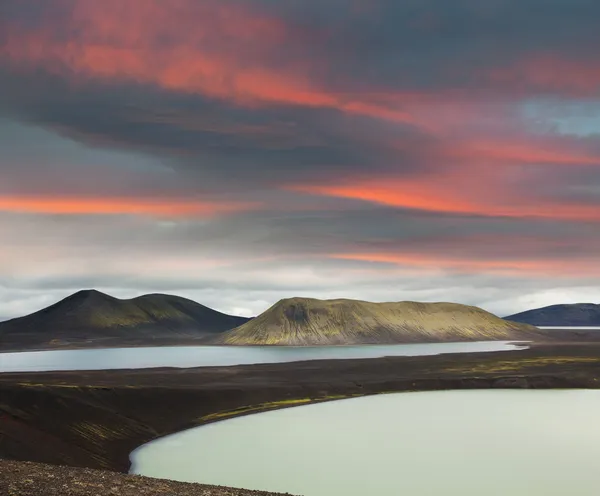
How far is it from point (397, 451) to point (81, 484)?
32445mm

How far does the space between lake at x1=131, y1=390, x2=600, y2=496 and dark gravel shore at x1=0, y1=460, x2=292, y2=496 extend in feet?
34.4

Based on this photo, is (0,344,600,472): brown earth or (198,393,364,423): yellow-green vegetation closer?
(0,344,600,472): brown earth

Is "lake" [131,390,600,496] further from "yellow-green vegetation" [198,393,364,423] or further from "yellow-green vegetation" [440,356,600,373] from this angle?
"yellow-green vegetation" [440,356,600,373]

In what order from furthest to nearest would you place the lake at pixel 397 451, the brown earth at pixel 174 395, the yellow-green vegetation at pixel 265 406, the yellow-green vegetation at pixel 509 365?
the yellow-green vegetation at pixel 509 365 → the yellow-green vegetation at pixel 265 406 → the brown earth at pixel 174 395 → the lake at pixel 397 451

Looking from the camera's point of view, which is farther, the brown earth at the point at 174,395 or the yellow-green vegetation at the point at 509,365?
the yellow-green vegetation at the point at 509,365

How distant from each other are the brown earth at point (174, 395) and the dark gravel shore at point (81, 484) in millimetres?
10749

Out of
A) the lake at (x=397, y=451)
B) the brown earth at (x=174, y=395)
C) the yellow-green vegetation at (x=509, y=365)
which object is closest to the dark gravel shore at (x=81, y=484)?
the lake at (x=397, y=451)

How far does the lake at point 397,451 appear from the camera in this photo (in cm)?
4372

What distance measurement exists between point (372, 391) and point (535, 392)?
27.6m

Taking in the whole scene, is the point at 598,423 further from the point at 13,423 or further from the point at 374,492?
the point at 13,423

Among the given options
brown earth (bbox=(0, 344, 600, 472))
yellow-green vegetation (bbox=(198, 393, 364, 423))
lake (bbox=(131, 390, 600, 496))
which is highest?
brown earth (bbox=(0, 344, 600, 472))

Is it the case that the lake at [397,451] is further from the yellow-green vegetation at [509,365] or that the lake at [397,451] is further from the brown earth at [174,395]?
the yellow-green vegetation at [509,365]

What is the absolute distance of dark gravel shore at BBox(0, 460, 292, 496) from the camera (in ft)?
95.5

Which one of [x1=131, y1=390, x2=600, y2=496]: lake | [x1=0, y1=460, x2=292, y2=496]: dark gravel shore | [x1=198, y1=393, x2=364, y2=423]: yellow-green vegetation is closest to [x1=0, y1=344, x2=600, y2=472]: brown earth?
[x1=198, y1=393, x2=364, y2=423]: yellow-green vegetation
